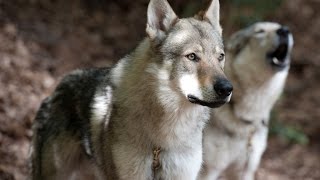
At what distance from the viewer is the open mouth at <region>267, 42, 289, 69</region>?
668 cm

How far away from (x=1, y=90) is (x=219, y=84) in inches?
186

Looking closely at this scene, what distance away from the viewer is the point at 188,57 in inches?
182

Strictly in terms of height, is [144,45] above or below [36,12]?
above

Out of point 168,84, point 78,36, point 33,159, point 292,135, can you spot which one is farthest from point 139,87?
point 78,36

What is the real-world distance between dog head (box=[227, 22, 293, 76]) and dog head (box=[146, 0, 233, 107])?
69.0 inches

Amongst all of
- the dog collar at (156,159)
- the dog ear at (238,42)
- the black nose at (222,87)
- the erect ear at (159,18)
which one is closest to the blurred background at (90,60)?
the dog ear at (238,42)

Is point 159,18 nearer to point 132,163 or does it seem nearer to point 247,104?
point 132,163

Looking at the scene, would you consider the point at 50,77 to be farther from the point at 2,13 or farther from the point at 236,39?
the point at 236,39

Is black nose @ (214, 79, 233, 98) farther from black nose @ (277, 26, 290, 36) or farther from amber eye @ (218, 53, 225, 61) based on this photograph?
black nose @ (277, 26, 290, 36)

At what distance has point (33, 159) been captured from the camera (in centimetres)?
→ 578

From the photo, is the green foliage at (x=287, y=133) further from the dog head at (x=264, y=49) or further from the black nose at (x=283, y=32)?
the black nose at (x=283, y=32)

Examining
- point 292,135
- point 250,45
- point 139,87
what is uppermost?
point 139,87

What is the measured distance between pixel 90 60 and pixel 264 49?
424cm

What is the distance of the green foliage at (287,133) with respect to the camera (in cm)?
959
